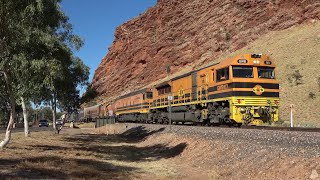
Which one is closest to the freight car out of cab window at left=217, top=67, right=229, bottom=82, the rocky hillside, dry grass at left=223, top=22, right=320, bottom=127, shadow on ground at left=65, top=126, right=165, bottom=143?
the rocky hillside

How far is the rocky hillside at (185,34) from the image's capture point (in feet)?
284

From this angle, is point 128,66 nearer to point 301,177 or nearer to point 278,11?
point 278,11

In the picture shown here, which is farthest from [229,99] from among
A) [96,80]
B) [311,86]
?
[96,80]

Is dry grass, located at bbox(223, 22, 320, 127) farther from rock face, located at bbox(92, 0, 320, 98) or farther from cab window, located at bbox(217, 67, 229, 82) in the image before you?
cab window, located at bbox(217, 67, 229, 82)

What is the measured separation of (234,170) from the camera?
14398 millimetres

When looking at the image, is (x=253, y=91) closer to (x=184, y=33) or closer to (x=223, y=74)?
(x=223, y=74)

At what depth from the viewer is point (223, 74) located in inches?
1009

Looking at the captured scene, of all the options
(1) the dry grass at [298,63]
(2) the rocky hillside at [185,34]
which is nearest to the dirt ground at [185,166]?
(1) the dry grass at [298,63]

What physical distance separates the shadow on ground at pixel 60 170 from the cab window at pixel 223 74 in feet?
36.5

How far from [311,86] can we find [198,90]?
73.1ft

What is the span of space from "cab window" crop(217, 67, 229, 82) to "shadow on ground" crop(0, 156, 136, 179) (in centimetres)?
1114

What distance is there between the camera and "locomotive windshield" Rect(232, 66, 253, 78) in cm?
2467

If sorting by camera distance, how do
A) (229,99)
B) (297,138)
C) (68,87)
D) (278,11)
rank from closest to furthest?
1. (297,138)
2. (229,99)
3. (68,87)
4. (278,11)

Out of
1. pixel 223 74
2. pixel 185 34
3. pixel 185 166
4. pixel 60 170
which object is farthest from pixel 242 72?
pixel 185 34
